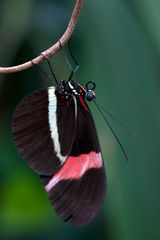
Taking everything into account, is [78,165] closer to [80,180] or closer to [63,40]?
[80,180]

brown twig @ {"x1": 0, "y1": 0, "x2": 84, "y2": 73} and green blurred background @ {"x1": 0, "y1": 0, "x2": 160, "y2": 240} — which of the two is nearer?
brown twig @ {"x1": 0, "y1": 0, "x2": 84, "y2": 73}

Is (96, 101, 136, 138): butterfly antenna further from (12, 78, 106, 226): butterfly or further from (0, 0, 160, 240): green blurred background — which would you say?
(12, 78, 106, 226): butterfly

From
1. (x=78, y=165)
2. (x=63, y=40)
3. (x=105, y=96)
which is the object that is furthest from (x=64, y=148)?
(x=105, y=96)

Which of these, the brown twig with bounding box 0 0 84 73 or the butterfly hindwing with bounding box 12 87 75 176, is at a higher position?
the brown twig with bounding box 0 0 84 73

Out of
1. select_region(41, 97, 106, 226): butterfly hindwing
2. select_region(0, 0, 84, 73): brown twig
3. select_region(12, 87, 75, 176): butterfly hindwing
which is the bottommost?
select_region(41, 97, 106, 226): butterfly hindwing

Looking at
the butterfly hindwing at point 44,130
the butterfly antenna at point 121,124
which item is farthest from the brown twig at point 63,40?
the butterfly antenna at point 121,124

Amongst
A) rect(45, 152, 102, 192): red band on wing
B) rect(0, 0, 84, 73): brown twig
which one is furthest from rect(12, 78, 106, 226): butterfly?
rect(0, 0, 84, 73): brown twig

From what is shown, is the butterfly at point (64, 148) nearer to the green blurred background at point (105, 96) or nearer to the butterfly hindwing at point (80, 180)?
the butterfly hindwing at point (80, 180)
